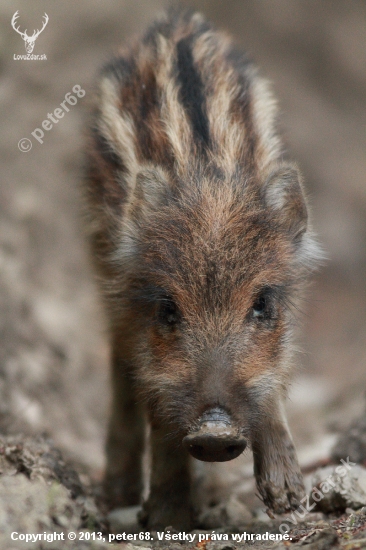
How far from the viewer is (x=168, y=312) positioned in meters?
4.48

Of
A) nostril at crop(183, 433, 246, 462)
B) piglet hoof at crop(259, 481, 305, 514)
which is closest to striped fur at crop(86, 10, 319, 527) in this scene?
piglet hoof at crop(259, 481, 305, 514)

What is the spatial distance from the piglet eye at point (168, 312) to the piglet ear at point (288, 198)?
84cm

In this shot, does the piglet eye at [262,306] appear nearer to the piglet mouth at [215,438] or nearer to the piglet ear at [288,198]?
the piglet ear at [288,198]

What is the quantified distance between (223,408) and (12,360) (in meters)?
3.33

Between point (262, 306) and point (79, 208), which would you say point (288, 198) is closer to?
point (262, 306)

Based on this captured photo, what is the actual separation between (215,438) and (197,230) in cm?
125

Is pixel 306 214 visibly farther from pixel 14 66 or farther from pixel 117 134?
pixel 14 66

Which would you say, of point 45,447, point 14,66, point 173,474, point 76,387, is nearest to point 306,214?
point 173,474

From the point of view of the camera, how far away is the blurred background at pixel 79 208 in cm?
711

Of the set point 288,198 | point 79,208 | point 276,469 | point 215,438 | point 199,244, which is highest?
point 79,208

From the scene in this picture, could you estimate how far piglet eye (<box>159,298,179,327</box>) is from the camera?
4422 mm

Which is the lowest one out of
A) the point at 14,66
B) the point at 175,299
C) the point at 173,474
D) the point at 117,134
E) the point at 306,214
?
the point at 173,474

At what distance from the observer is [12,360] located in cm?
677

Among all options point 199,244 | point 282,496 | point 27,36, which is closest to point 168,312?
point 199,244
